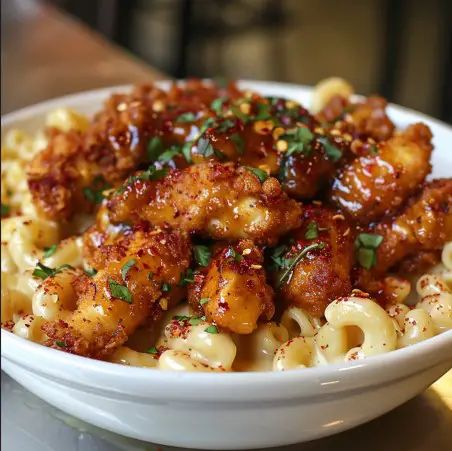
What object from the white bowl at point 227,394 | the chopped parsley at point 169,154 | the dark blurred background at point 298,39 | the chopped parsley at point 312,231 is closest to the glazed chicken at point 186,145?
the chopped parsley at point 169,154

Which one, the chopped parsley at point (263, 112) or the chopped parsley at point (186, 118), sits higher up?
the chopped parsley at point (263, 112)

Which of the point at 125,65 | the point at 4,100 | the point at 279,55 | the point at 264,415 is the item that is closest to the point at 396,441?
the point at 264,415

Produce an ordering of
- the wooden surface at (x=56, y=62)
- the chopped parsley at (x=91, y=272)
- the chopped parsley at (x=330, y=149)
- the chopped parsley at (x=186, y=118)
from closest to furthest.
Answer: the chopped parsley at (x=91, y=272), the chopped parsley at (x=330, y=149), the chopped parsley at (x=186, y=118), the wooden surface at (x=56, y=62)

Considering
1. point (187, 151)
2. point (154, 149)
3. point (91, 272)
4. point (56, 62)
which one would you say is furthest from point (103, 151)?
point (56, 62)

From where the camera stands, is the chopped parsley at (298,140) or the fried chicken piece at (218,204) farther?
the chopped parsley at (298,140)

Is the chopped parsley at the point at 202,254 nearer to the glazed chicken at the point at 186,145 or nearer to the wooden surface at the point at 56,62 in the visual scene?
the glazed chicken at the point at 186,145

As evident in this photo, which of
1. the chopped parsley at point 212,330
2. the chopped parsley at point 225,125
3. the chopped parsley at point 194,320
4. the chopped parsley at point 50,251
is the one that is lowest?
the chopped parsley at point 50,251

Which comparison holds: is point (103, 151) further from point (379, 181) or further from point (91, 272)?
point (379, 181)

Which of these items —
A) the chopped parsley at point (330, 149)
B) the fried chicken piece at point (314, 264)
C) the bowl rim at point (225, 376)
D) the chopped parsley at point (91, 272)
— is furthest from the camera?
the chopped parsley at point (330, 149)
